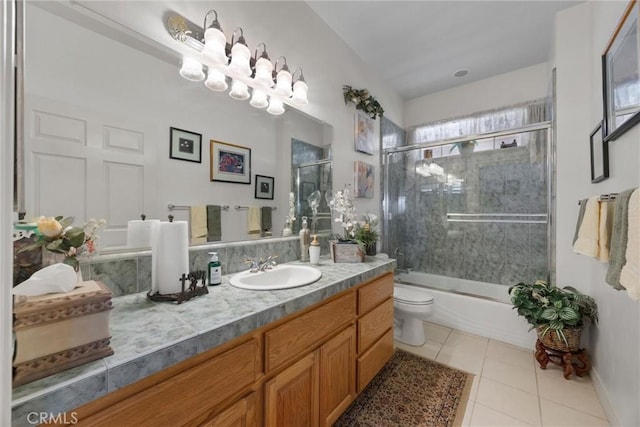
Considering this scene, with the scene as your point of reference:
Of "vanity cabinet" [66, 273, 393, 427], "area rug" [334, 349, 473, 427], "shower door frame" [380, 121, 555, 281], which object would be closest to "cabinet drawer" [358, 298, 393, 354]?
"vanity cabinet" [66, 273, 393, 427]

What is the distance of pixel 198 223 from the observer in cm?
135

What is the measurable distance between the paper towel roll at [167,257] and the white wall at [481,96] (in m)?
3.48

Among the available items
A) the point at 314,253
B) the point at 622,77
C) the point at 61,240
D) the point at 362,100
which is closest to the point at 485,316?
the point at 314,253

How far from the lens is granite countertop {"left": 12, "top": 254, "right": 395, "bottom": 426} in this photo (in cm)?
52

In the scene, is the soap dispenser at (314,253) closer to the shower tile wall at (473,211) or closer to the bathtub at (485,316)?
the bathtub at (485,316)

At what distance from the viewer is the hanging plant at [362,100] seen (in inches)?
94.5

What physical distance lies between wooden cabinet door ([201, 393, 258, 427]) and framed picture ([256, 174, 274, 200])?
1098 millimetres

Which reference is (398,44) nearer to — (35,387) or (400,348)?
(400,348)

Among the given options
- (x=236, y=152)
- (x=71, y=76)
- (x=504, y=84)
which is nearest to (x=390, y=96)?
(x=504, y=84)

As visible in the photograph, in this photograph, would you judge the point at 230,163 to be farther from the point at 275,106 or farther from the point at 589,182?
the point at 589,182

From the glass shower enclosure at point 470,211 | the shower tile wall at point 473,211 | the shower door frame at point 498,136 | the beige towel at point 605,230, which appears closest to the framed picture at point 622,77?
the beige towel at point 605,230

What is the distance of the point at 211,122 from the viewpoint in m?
1.42

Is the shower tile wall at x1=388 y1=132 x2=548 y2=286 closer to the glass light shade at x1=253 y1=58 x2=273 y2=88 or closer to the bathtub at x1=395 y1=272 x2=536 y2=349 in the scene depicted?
the bathtub at x1=395 y1=272 x2=536 y2=349

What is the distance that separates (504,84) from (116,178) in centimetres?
381
